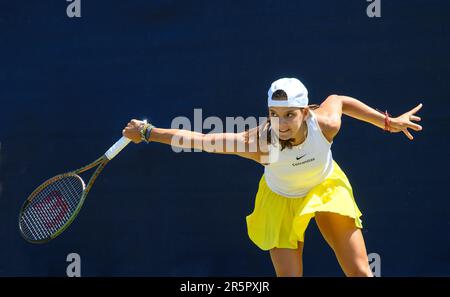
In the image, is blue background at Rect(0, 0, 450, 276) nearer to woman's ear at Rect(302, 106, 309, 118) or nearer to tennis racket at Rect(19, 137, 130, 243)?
tennis racket at Rect(19, 137, 130, 243)

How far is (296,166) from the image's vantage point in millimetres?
4652

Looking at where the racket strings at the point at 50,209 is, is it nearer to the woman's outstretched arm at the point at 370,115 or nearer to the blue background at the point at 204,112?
the blue background at the point at 204,112

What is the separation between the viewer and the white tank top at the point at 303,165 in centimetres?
463

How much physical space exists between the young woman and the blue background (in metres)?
0.89

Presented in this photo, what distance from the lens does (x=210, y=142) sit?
4.59 m

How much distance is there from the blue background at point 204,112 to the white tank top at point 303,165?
997mm

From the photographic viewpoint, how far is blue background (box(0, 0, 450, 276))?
18.4 feet

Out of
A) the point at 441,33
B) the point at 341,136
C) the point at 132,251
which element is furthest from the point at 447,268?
the point at 132,251

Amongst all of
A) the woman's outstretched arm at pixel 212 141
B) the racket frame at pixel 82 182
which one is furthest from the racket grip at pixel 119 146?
the woman's outstretched arm at pixel 212 141

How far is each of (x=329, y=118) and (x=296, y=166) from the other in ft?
0.88

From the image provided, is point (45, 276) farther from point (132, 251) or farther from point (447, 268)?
point (447, 268)

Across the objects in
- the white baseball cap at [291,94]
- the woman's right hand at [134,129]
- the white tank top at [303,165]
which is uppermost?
the white baseball cap at [291,94]

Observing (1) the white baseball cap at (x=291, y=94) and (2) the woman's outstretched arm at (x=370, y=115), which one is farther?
(2) the woman's outstretched arm at (x=370, y=115)

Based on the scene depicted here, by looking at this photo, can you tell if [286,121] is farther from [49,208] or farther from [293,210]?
[49,208]
